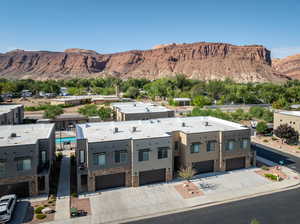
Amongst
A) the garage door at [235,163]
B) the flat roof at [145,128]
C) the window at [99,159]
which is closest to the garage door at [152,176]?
the flat roof at [145,128]

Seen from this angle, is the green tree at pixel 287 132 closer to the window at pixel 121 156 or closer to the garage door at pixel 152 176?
the garage door at pixel 152 176

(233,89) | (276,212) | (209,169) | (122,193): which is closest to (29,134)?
(122,193)

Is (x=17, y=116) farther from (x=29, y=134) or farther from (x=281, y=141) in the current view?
(x=281, y=141)

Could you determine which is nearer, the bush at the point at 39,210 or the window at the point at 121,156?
the bush at the point at 39,210

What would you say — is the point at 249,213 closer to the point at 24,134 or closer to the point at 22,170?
the point at 22,170

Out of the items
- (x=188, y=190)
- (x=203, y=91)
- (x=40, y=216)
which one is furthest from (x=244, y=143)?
(x=203, y=91)

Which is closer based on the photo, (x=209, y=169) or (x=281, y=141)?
(x=209, y=169)

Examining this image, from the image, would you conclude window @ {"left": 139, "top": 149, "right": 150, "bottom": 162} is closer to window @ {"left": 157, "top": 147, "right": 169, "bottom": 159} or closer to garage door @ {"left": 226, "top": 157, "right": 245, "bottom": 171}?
window @ {"left": 157, "top": 147, "right": 169, "bottom": 159}
